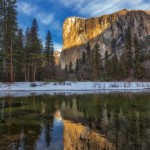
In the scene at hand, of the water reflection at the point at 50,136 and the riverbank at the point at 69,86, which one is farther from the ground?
the riverbank at the point at 69,86

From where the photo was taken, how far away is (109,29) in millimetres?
172875

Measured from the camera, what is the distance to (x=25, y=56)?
47719 millimetres

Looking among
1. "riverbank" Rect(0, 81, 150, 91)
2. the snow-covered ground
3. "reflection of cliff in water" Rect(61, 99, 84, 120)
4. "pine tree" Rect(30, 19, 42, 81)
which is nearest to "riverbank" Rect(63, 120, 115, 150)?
"reflection of cliff in water" Rect(61, 99, 84, 120)

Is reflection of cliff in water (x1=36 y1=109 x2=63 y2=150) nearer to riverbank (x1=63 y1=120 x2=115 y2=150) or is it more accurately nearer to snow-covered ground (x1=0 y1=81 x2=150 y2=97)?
riverbank (x1=63 y1=120 x2=115 y2=150)

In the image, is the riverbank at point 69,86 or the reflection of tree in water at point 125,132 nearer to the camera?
the reflection of tree in water at point 125,132

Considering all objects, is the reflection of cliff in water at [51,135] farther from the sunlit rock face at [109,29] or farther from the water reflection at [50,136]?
A: the sunlit rock face at [109,29]

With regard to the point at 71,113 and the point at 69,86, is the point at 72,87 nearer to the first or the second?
the point at 69,86

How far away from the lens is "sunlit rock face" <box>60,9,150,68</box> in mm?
166125

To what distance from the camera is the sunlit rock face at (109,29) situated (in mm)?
166125

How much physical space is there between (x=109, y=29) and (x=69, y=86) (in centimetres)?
14105

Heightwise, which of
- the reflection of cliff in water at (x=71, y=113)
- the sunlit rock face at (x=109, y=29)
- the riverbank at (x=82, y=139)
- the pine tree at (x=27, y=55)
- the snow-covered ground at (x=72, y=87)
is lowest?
the riverbank at (x=82, y=139)

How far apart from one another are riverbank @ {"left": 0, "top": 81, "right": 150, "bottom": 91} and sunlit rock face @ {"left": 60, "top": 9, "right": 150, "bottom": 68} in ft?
366

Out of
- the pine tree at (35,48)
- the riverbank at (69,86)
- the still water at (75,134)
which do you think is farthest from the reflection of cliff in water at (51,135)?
the pine tree at (35,48)

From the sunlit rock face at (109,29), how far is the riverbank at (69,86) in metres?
112
